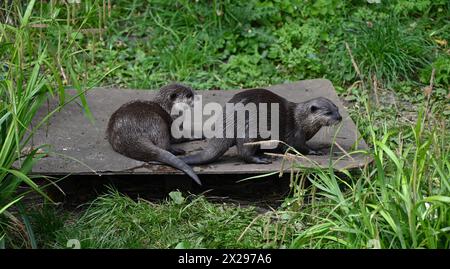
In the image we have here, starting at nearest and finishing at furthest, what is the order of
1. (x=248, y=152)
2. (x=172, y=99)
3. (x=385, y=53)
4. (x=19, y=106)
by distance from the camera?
(x=19, y=106) < (x=248, y=152) < (x=172, y=99) < (x=385, y=53)

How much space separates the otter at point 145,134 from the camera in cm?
501

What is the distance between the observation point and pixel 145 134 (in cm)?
521

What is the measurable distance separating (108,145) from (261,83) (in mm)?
1903

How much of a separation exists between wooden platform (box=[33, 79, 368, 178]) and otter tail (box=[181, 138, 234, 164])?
43 mm

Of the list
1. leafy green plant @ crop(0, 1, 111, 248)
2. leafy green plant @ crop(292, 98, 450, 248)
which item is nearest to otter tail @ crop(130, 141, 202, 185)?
leafy green plant @ crop(0, 1, 111, 248)

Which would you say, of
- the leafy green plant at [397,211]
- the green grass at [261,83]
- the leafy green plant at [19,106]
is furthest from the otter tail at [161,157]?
the leafy green plant at [397,211]

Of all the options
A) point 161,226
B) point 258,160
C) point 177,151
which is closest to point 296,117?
point 258,160

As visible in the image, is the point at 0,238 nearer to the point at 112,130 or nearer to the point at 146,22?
the point at 112,130

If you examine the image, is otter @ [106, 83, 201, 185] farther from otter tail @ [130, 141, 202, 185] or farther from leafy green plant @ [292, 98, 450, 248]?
leafy green plant @ [292, 98, 450, 248]

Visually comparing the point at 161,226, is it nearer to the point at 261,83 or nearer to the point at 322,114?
the point at 322,114

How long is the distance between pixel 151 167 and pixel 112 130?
1.55 ft

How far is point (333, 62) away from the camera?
6945 millimetres
